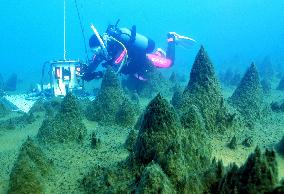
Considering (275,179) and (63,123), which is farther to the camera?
(63,123)

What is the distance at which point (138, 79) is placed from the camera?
20.9 meters

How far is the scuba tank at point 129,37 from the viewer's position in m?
18.6

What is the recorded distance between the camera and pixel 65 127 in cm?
1227

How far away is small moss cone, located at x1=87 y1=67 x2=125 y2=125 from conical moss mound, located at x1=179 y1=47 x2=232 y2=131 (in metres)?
3.48

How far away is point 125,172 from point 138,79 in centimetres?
1284

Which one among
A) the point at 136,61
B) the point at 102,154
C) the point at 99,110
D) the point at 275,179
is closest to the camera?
the point at 275,179

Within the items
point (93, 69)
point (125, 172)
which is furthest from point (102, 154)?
→ point (93, 69)

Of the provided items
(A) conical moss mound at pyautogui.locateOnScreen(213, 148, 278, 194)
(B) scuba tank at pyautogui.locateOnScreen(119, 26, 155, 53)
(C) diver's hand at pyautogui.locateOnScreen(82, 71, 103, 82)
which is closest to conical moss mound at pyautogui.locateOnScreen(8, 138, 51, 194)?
(A) conical moss mound at pyautogui.locateOnScreen(213, 148, 278, 194)

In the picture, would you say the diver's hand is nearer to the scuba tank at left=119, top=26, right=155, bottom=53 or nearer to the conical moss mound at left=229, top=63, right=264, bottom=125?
the scuba tank at left=119, top=26, right=155, bottom=53

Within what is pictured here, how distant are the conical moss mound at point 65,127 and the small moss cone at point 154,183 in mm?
6103

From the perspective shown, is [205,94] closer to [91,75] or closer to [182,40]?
[91,75]

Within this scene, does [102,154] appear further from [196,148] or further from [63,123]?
[196,148]

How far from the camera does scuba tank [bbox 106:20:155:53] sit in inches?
733

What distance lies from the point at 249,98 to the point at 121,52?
6950 mm
